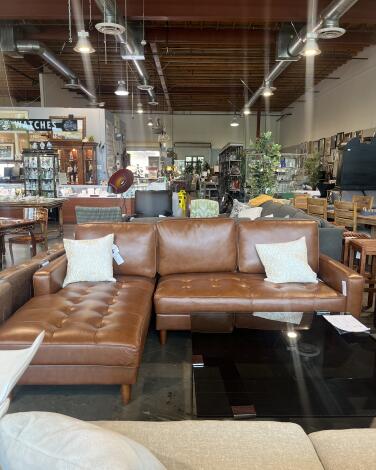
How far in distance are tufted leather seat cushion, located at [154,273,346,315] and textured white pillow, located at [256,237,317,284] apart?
0.47 ft

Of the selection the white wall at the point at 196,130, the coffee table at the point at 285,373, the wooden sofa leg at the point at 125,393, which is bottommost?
the wooden sofa leg at the point at 125,393

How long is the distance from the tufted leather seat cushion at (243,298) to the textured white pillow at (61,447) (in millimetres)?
2025

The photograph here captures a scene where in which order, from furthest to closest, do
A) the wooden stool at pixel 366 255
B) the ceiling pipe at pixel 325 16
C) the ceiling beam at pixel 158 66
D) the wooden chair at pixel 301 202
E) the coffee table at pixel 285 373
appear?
the ceiling beam at pixel 158 66 → the wooden chair at pixel 301 202 → the ceiling pipe at pixel 325 16 → the wooden stool at pixel 366 255 → the coffee table at pixel 285 373

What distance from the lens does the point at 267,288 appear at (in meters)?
2.90

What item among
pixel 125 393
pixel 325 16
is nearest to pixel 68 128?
pixel 325 16

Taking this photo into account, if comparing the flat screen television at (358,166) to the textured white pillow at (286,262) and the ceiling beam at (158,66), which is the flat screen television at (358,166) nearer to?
the ceiling beam at (158,66)

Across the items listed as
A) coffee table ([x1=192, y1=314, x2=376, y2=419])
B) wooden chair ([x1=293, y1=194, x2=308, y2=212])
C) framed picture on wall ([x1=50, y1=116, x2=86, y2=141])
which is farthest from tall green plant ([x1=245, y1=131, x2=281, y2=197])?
framed picture on wall ([x1=50, y1=116, x2=86, y2=141])

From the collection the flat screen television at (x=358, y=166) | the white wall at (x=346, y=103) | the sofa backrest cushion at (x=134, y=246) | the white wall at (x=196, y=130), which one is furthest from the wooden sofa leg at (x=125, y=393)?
the white wall at (x=196, y=130)

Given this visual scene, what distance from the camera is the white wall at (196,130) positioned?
685 inches

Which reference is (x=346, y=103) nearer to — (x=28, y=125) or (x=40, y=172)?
(x=40, y=172)

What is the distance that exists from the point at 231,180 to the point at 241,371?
1005 cm

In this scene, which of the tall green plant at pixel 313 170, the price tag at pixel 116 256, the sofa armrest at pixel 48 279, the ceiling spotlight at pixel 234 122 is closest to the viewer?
the sofa armrest at pixel 48 279

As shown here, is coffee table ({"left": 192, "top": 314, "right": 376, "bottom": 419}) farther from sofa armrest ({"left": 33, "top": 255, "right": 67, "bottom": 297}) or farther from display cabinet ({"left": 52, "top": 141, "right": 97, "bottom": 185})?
display cabinet ({"left": 52, "top": 141, "right": 97, "bottom": 185})

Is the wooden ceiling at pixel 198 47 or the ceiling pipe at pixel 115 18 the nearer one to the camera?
the ceiling pipe at pixel 115 18
